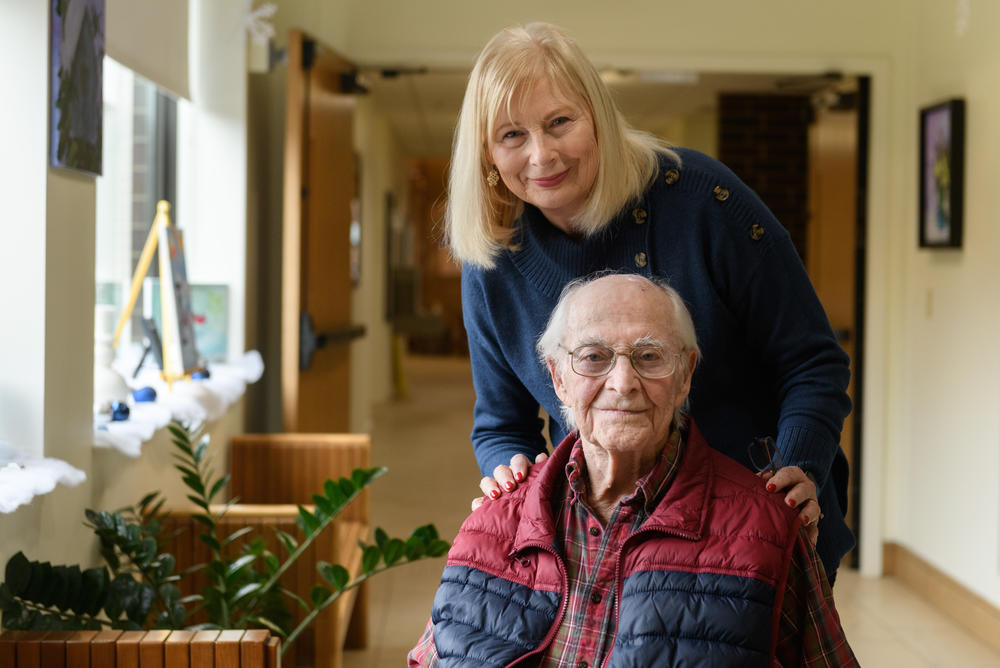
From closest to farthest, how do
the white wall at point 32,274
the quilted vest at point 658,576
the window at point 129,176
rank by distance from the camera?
the quilted vest at point 658,576 < the white wall at point 32,274 < the window at point 129,176

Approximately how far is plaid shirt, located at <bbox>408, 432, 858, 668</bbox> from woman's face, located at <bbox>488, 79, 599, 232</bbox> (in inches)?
15.9

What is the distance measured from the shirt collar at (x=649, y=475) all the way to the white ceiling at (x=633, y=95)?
494 centimetres

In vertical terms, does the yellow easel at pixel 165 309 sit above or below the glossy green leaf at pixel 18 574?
above

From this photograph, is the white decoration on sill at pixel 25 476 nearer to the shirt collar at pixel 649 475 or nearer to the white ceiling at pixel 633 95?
the shirt collar at pixel 649 475

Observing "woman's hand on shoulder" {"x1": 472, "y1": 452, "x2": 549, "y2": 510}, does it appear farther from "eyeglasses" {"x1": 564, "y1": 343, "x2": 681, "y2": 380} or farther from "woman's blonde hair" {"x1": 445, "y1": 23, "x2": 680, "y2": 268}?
"woman's blonde hair" {"x1": 445, "y1": 23, "x2": 680, "y2": 268}

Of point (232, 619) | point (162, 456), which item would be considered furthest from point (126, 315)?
point (232, 619)

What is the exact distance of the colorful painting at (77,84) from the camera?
6.94 feet

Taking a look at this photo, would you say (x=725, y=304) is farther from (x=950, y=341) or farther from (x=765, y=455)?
(x=950, y=341)

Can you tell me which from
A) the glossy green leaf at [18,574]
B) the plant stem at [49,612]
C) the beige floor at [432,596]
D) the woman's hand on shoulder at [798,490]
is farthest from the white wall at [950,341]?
the glossy green leaf at [18,574]

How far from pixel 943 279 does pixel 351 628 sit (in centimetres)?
265

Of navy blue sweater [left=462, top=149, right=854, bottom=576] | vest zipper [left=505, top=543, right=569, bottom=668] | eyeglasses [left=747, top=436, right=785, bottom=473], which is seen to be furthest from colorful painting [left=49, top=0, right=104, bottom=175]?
eyeglasses [left=747, top=436, right=785, bottom=473]

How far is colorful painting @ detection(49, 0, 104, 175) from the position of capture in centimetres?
212

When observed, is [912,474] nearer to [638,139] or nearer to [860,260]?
[860,260]

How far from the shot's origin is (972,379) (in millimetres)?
4020
